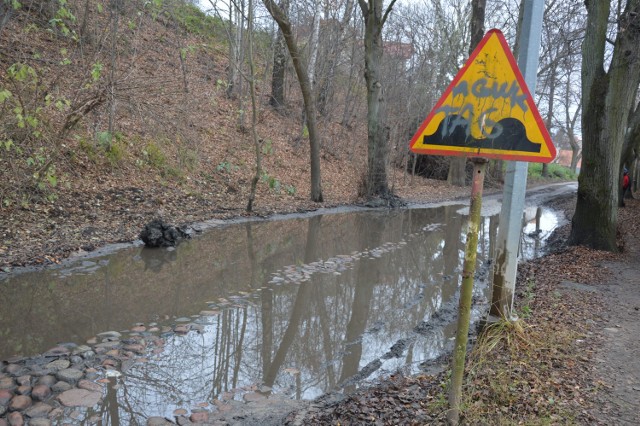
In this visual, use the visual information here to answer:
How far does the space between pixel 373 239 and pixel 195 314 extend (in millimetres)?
6486

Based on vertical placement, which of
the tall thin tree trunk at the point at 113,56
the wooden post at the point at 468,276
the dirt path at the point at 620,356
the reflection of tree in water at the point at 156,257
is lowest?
the reflection of tree in water at the point at 156,257

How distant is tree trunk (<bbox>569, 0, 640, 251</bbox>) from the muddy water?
2317 millimetres

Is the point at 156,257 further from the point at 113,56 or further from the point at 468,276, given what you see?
the point at 468,276

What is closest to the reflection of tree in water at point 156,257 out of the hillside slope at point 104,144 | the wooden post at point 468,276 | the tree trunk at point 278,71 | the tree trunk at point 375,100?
the hillside slope at point 104,144

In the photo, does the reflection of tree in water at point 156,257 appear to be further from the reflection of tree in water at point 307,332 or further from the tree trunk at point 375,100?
the tree trunk at point 375,100

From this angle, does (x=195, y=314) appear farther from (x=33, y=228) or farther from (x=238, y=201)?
(x=238, y=201)

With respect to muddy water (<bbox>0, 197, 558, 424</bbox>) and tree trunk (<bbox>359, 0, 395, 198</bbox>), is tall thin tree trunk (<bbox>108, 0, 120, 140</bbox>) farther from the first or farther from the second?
tree trunk (<bbox>359, 0, 395, 198</bbox>)

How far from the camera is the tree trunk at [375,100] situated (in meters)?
17.0

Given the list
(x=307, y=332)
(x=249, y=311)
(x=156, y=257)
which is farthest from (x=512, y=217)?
(x=156, y=257)

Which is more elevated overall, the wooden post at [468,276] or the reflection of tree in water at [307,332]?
the wooden post at [468,276]

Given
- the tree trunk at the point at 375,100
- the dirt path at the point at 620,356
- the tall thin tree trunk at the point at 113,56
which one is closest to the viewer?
the dirt path at the point at 620,356

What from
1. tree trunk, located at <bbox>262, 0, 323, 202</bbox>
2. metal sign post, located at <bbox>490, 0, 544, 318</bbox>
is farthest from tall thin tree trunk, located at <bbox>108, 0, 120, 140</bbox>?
metal sign post, located at <bbox>490, 0, 544, 318</bbox>

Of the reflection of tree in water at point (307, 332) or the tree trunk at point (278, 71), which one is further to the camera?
the tree trunk at point (278, 71)

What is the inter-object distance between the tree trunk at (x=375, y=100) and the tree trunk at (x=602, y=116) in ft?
26.4
